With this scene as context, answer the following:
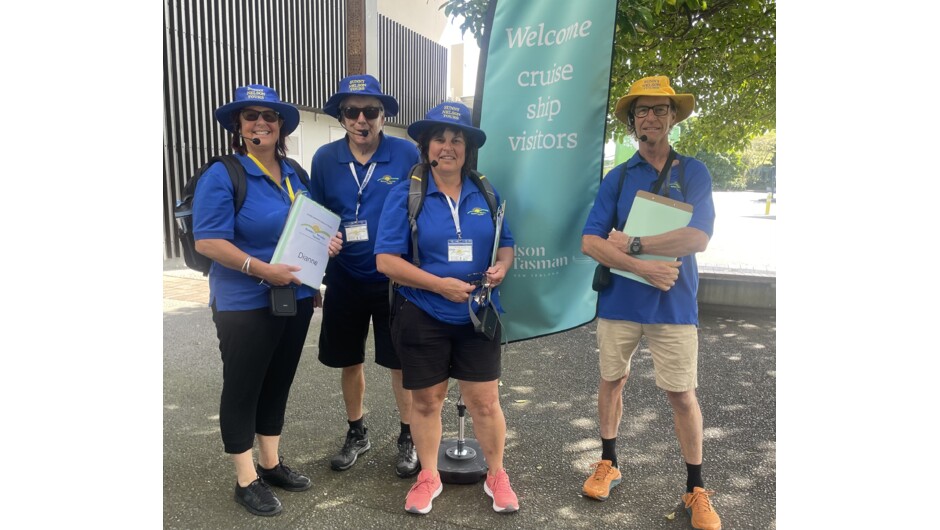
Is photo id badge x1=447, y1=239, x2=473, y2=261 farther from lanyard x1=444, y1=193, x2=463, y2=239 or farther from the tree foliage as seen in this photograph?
the tree foliage

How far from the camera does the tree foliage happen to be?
15.8 feet

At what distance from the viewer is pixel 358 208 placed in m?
3.16

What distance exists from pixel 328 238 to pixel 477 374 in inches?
39.6

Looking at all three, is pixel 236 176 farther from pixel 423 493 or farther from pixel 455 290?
pixel 423 493

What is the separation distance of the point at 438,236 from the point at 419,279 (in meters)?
0.22

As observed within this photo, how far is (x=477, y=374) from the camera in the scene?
9.39 feet

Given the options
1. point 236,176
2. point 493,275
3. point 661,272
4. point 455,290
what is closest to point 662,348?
point 661,272

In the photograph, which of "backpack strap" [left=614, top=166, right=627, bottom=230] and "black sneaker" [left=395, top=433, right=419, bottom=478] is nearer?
"backpack strap" [left=614, top=166, right=627, bottom=230]

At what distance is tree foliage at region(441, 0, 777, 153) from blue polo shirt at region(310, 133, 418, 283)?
1.85 m

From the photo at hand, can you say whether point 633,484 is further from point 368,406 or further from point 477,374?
point 368,406

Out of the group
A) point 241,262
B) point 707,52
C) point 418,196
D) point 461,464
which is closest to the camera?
point 241,262

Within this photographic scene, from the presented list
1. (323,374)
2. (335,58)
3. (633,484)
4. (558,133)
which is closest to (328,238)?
(558,133)

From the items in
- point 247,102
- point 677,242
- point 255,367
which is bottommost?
point 255,367

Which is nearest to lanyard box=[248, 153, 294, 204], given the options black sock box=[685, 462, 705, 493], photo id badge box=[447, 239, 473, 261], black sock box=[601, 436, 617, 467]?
photo id badge box=[447, 239, 473, 261]
